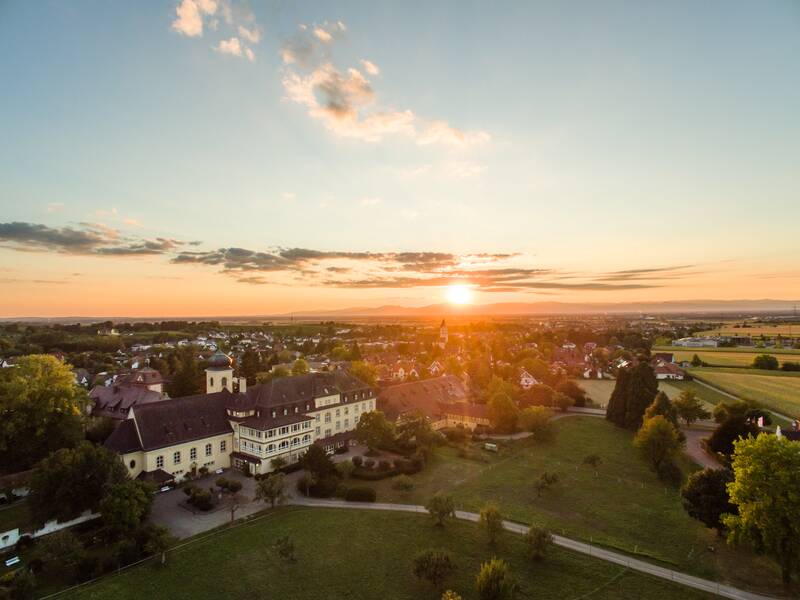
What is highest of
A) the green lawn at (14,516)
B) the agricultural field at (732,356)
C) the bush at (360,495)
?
the green lawn at (14,516)

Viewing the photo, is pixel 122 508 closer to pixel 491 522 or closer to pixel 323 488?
pixel 323 488

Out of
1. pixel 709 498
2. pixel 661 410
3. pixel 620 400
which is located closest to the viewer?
pixel 709 498

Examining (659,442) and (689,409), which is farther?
(689,409)

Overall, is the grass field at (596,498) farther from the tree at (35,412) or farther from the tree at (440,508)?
the tree at (35,412)

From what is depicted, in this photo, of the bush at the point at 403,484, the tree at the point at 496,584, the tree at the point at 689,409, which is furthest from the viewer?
the tree at the point at 689,409

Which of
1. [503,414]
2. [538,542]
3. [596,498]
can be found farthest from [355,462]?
[596,498]

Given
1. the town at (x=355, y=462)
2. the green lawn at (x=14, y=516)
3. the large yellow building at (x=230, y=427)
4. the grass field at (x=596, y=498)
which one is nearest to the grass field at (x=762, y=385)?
the town at (x=355, y=462)

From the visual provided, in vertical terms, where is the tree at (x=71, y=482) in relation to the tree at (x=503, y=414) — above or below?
above

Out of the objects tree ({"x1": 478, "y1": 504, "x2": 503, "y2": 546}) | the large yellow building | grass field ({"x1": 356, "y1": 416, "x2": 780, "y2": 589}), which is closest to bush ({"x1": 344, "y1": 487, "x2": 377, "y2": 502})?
grass field ({"x1": 356, "y1": 416, "x2": 780, "y2": 589})
